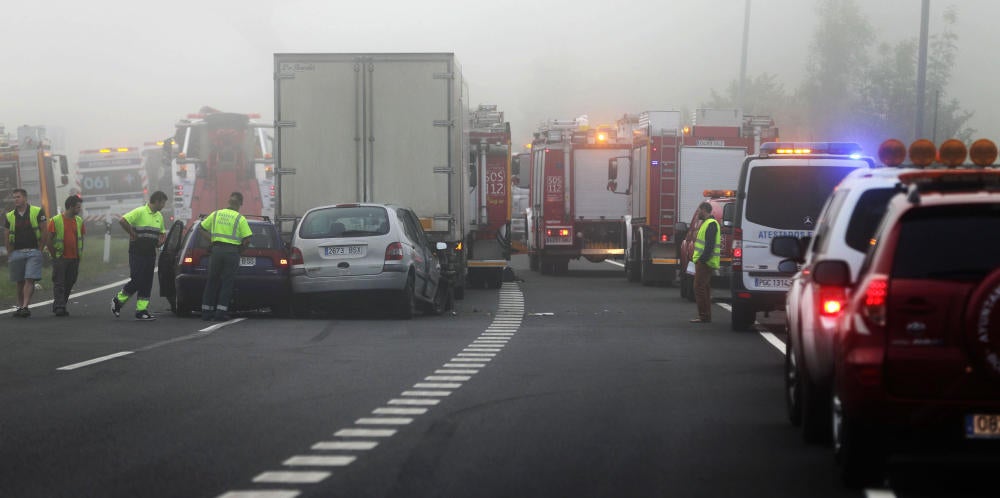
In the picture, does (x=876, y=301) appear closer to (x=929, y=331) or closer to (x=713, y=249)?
(x=929, y=331)

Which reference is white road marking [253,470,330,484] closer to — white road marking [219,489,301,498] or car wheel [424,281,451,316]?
white road marking [219,489,301,498]

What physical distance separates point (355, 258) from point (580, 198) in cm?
1467

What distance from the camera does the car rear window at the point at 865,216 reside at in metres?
9.10

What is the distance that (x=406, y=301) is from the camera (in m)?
20.4

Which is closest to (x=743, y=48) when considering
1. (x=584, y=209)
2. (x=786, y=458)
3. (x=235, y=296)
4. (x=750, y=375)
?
(x=584, y=209)

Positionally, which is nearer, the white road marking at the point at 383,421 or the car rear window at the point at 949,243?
the car rear window at the point at 949,243

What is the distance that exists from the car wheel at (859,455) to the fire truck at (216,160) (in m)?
34.4

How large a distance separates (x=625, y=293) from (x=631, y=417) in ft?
57.9

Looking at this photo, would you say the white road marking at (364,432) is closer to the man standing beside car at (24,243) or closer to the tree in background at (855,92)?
the man standing beside car at (24,243)

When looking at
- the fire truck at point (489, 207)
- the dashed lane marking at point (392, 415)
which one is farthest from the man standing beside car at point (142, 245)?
the fire truck at point (489, 207)

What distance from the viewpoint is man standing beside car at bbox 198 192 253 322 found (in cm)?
2008

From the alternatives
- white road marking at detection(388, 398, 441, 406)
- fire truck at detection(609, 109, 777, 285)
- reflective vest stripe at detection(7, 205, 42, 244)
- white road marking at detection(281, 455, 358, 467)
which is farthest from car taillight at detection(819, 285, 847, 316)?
fire truck at detection(609, 109, 777, 285)

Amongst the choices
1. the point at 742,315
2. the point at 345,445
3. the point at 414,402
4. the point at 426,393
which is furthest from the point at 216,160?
the point at 345,445

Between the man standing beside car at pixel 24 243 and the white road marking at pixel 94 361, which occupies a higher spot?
the man standing beside car at pixel 24 243
